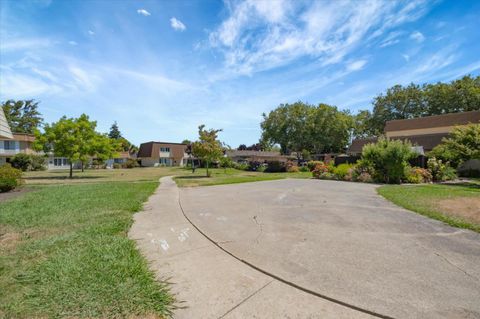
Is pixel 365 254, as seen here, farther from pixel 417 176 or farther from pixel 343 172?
pixel 343 172

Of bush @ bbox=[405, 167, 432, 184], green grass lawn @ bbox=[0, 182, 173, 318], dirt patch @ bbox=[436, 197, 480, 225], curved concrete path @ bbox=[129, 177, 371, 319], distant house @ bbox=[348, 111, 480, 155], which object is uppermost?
distant house @ bbox=[348, 111, 480, 155]

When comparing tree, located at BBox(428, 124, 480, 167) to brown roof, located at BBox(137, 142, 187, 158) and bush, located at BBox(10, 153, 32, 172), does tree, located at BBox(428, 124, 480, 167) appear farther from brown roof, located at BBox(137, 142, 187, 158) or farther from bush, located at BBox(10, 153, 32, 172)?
brown roof, located at BBox(137, 142, 187, 158)

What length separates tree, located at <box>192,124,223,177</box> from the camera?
21.8 m

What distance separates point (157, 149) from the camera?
53.0m

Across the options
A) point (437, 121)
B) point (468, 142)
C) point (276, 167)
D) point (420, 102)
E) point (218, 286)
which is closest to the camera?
point (218, 286)

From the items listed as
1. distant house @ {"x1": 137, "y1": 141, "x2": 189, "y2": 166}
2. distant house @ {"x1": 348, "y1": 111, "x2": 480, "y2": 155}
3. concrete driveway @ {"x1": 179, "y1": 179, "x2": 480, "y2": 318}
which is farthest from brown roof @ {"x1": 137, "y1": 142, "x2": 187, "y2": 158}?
concrete driveway @ {"x1": 179, "y1": 179, "x2": 480, "y2": 318}

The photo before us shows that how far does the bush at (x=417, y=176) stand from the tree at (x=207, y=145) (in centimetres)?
1476

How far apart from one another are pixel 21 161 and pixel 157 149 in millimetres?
23170

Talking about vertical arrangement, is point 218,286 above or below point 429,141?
below

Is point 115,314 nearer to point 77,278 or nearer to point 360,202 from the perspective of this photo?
point 77,278

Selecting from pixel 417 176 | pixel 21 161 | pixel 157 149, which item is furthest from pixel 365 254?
pixel 157 149

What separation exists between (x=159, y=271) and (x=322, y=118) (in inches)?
1867

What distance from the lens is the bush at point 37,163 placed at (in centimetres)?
3512

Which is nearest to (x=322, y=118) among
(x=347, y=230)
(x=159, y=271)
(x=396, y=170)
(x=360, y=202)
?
(x=396, y=170)
